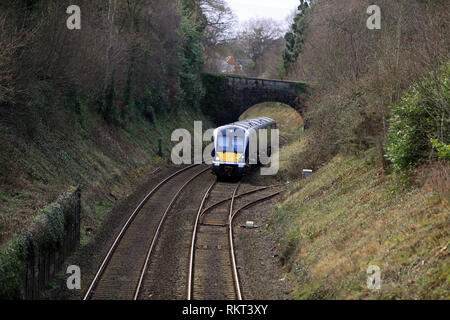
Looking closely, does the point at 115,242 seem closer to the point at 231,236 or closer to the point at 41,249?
the point at 41,249

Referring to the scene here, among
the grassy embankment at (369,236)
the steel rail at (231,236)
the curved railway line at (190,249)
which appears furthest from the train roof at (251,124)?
the grassy embankment at (369,236)

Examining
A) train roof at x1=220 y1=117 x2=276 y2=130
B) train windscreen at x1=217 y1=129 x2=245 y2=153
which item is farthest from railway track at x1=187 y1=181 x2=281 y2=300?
train roof at x1=220 y1=117 x2=276 y2=130

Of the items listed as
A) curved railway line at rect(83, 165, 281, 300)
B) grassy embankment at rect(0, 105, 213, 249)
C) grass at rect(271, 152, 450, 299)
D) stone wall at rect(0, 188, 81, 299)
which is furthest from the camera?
grassy embankment at rect(0, 105, 213, 249)

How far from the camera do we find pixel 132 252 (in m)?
14.3

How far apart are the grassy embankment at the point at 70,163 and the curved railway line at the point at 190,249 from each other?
167 centimetres

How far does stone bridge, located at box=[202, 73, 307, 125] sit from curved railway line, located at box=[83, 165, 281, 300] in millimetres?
26175

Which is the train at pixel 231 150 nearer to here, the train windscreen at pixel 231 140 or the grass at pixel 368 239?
the train windscreen at pixel 231 140

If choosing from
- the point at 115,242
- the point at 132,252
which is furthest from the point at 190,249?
the point at 115,242

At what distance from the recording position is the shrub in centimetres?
1205

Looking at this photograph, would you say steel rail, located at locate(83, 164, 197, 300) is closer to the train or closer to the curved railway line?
Result: the curved railway line

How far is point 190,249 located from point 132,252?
1748mm

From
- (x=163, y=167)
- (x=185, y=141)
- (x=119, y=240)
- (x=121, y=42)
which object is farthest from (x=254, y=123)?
(x=119, y=240)

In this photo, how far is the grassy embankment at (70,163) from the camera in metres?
14.6
